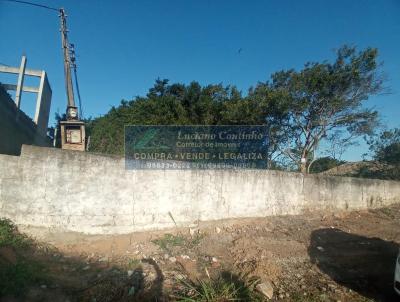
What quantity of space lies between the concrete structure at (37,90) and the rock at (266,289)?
30.5ft

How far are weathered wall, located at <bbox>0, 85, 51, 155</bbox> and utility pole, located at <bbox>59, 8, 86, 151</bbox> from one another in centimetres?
126

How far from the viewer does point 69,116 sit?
11.2 metres

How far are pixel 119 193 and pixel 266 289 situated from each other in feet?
12.6

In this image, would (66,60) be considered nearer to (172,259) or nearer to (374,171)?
(172,259)

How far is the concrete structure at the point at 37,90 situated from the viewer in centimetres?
1112

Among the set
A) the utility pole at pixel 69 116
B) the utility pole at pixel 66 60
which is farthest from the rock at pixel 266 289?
the utility pole at pixel 66 60

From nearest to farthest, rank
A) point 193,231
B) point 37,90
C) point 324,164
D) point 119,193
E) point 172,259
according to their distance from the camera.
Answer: point 172,259 → point 119,193 → point 193,231 → point 37,90 → point 324,164

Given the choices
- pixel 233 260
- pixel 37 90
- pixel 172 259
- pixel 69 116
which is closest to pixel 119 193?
pixel 172 259

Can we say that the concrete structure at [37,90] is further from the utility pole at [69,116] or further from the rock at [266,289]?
the rock at [266,289]

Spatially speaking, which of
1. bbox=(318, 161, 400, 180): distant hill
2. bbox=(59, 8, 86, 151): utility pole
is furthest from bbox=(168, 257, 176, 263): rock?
bbox=(318, 161, 400, 180): distant hill

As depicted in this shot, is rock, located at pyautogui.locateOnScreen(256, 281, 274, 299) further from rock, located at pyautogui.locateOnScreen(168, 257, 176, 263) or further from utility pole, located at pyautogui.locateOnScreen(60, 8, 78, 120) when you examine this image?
utility pole, located at pyautogui.locateOnScreen(60, 8, 78, 120)

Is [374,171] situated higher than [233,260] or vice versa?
[374,171]

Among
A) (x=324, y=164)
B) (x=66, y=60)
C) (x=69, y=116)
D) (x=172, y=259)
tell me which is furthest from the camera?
(x=324, y=164)

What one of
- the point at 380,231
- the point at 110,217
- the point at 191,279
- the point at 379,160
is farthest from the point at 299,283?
the point at 379,160
